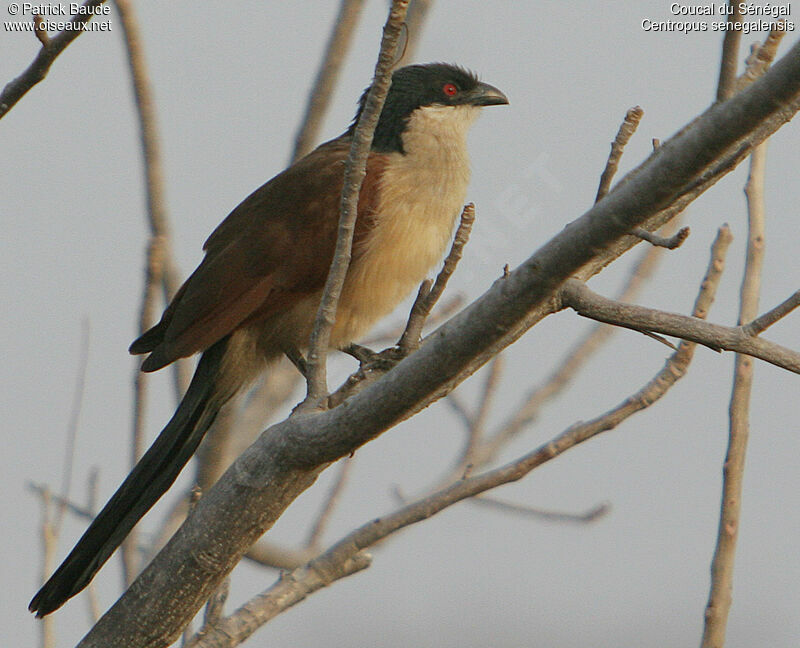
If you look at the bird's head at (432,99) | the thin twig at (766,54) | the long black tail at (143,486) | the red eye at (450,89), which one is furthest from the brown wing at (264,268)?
the thin twig at (766,54)

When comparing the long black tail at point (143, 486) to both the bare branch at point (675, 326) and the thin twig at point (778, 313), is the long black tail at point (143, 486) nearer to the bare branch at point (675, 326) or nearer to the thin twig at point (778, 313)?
the bare branch at point (675, 326)

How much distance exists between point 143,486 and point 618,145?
1369mm

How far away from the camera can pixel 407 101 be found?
10.8 ft

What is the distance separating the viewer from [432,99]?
11.0 feet

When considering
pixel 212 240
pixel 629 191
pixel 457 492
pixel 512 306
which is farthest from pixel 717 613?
pixel 212 240

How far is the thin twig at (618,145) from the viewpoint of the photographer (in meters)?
1.56

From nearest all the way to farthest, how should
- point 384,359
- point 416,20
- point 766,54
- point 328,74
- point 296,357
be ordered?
point 384,359
point 766,54
point 296,357
point 328,74
point 416,20

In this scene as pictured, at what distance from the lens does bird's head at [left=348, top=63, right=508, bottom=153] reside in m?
3.25

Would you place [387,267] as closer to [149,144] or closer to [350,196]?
[149,144]

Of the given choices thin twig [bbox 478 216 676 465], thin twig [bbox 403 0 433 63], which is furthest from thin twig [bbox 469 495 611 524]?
thin twig [bbox 403 0 433 63]

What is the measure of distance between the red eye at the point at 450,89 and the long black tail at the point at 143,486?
123 cm

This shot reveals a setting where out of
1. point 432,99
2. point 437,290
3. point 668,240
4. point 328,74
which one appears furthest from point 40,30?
point 432,99

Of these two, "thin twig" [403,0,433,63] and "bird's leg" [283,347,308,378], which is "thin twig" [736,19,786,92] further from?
"thin twig" [403,0,433,63]

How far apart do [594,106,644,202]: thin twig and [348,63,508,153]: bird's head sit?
1.64 metres
